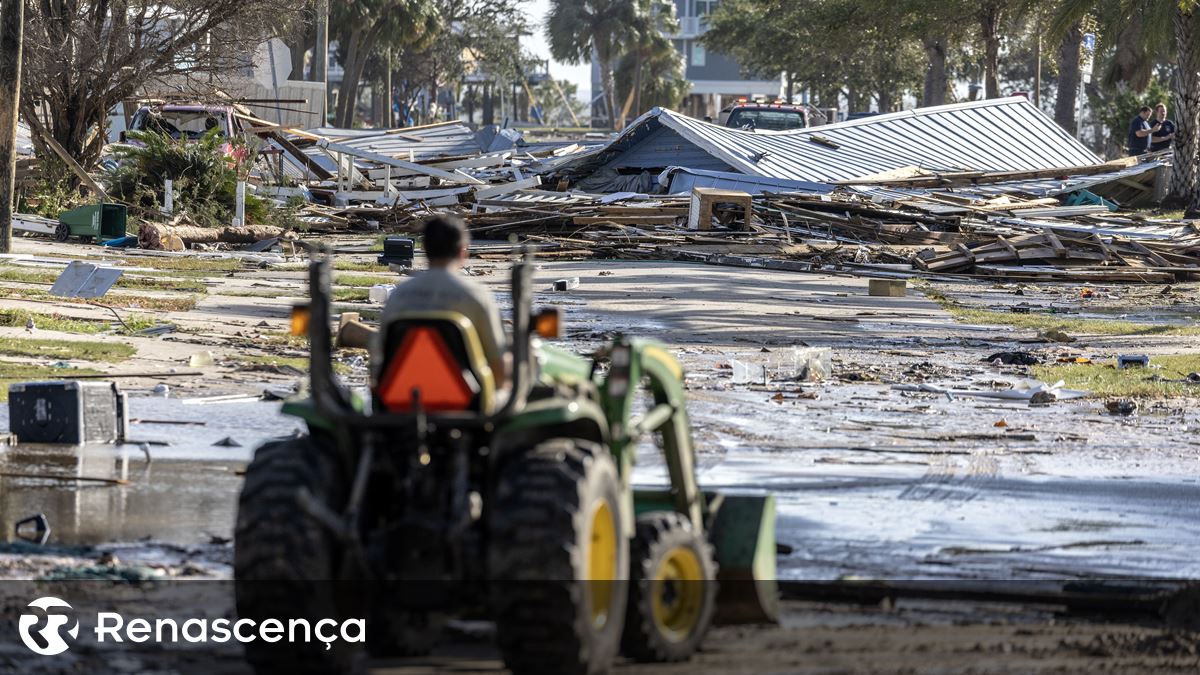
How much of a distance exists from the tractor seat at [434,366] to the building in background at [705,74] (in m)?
106

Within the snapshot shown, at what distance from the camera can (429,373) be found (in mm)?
4918

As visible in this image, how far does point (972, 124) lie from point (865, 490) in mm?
34458

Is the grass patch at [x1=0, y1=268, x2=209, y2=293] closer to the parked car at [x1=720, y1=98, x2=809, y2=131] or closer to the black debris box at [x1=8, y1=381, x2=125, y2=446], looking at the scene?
the black debris box at [x1=8, y1=381, x2=125, y2=446]

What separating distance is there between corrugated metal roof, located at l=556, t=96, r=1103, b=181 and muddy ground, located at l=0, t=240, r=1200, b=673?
16.8 metres

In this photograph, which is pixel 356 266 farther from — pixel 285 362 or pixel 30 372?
pixel 30 372

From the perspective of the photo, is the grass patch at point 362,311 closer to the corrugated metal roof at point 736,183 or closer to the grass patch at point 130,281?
the grass patch at point 130,281

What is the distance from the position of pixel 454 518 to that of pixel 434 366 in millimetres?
469

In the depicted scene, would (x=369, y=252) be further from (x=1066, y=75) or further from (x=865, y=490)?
(x=1066, y=75)

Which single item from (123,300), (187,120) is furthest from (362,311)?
(187,120)

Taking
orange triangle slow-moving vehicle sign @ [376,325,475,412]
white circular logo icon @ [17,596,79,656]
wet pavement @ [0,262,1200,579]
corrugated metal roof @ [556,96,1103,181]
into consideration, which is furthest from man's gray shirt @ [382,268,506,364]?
corrugated metal roof @ [556,96,1103,181]

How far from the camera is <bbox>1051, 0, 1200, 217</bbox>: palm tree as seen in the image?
99.0 feet

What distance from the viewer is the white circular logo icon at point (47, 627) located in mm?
5324

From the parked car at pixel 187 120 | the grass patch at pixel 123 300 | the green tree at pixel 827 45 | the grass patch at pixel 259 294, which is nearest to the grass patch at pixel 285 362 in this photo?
the grass patch at pixel 123 300

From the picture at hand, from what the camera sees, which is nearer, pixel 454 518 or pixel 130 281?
pixel 454 518
